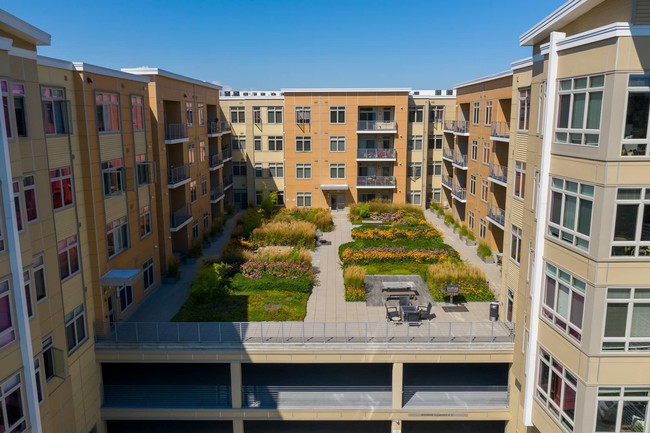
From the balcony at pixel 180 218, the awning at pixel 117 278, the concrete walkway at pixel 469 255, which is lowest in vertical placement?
the concrete walkway at pixel 469 255

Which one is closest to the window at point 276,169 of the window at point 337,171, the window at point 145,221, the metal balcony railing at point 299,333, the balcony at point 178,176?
the window at point 337,171

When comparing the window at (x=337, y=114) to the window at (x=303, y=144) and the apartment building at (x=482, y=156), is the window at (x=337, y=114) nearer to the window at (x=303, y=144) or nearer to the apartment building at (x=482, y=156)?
the window at (x=303, y=144)

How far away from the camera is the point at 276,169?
4362cm

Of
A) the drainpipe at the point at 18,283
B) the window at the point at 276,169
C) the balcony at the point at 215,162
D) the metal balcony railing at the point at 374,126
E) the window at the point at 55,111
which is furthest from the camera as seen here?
the window at the point at 276,169

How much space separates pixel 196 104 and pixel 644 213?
87.2 feet

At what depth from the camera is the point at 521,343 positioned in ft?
50.6

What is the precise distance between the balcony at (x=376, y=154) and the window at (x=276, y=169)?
7203 millimetres

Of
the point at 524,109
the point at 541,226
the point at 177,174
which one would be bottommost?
the point at 541,226

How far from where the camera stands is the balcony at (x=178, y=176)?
26.1 metres

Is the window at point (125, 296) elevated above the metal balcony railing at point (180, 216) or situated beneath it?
situated beneath

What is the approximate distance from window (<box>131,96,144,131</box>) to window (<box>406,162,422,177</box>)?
86.7ft

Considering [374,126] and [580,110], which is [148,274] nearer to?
[580,110]

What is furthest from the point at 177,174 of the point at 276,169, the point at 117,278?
the point at 276,169

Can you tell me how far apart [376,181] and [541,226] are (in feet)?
95.8
